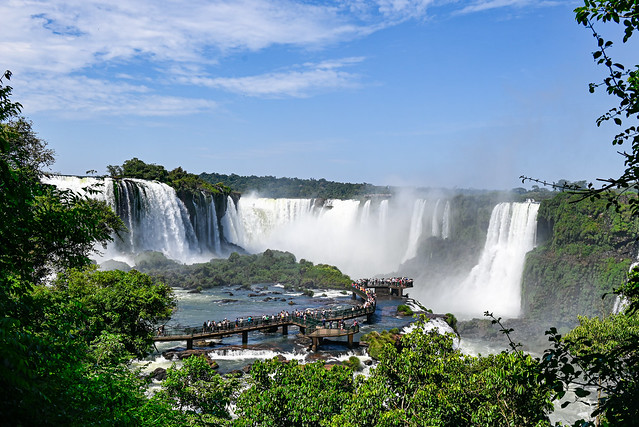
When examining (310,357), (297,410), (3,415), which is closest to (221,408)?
(297,410)

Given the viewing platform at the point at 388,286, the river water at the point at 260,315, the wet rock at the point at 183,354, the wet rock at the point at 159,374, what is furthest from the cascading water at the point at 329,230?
the wet rock at the point at 159,374

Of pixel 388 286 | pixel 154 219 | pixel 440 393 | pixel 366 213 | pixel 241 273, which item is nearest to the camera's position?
pixel 440 393

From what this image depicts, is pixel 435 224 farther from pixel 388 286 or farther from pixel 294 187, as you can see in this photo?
pixel 294 187

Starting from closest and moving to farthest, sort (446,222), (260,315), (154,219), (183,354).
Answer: (183,354), (260,315), (154,219), (446,222)

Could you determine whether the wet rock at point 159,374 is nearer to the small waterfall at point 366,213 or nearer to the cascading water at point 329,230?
the cascading water at point 329,230

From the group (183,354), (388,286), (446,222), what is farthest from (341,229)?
(183,354)

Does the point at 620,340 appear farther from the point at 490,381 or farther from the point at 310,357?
the point at 310,357

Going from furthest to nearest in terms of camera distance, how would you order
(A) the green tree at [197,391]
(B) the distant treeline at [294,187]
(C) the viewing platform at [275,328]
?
(B) the distant treeline at [294,187] < (C) the viewing platform at [275,328] < (A) the green tree at [197,391]

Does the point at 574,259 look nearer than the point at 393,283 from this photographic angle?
Yes
